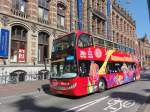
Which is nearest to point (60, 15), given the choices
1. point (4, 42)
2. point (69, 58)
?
point (4, 42)

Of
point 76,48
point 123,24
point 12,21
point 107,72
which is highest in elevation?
point 123,24

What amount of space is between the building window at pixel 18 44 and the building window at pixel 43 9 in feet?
12.3

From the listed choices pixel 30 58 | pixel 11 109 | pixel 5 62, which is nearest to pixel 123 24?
pixel 30 58

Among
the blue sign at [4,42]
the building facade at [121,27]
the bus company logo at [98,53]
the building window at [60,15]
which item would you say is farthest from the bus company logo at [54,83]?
the building facade at [121,27]

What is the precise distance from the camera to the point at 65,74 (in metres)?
12.9

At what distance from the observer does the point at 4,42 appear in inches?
819

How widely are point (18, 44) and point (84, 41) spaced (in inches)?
437

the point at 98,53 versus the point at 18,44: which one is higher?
the point at 18,44

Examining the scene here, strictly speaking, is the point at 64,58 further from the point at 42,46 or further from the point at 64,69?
the point at 42,46

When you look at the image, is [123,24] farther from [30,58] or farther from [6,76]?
[6,76]

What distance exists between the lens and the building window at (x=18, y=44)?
22.5 m

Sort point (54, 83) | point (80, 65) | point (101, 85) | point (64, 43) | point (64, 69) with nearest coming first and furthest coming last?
1. point (80, 65)
2. point (64, 69)
3. point (54, 83)
4. point (64, 43)
5. point (101, 85)

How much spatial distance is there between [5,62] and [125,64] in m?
10.9

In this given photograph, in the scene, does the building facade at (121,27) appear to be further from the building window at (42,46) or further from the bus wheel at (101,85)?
the bus wheel at (101,85)
